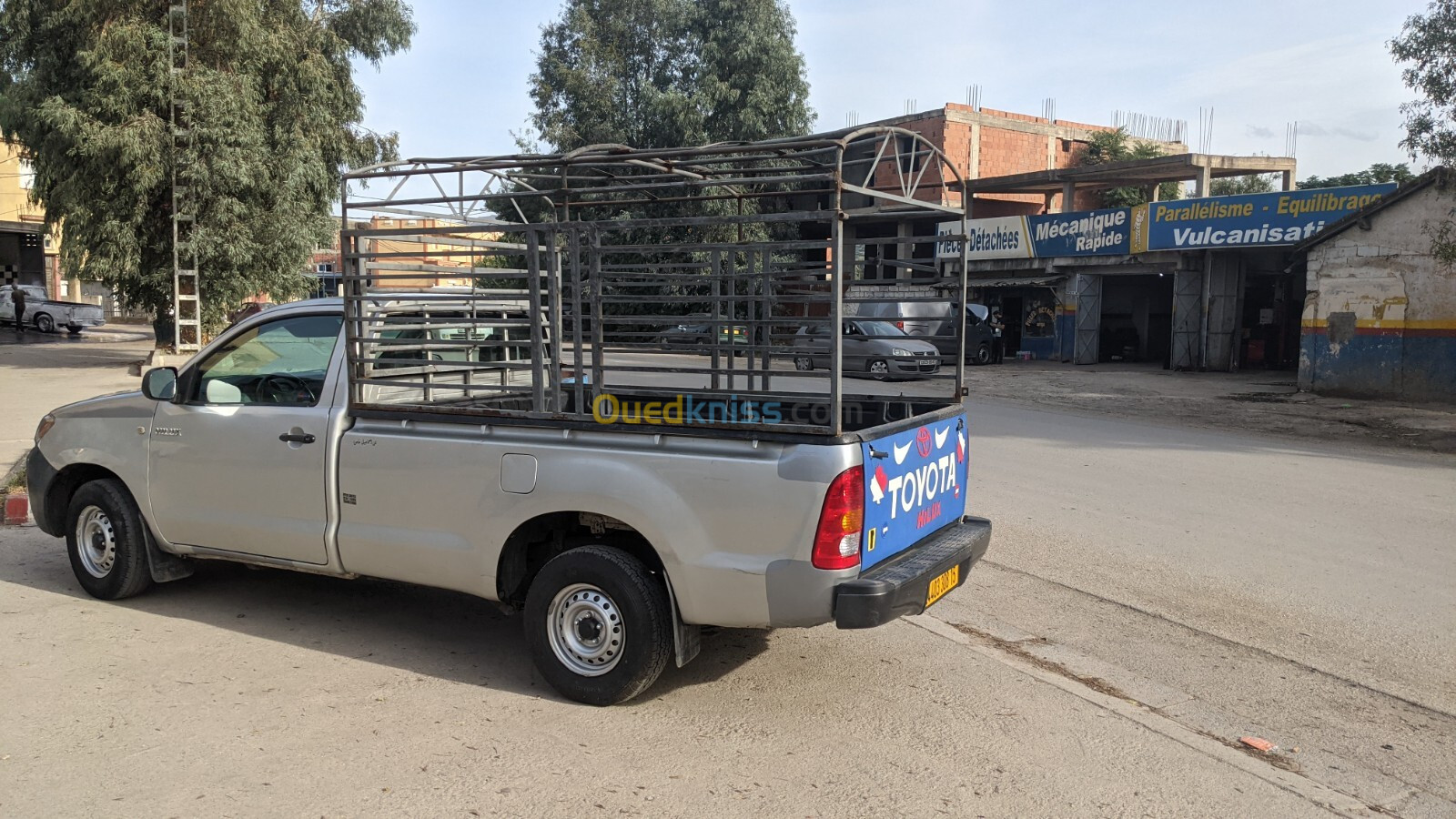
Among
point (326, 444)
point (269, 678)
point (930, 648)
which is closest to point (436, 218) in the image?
point (326, 444)

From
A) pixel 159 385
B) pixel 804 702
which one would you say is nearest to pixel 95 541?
pixel 159 385

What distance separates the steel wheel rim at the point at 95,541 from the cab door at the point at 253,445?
1.53ft

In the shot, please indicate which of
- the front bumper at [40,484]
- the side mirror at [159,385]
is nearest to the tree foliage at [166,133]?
the front bumper at [40,484]

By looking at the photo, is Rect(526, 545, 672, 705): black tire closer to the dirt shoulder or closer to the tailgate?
the tailgate

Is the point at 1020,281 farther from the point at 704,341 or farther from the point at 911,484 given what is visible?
the point at 911,484

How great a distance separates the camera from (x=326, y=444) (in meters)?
5.19

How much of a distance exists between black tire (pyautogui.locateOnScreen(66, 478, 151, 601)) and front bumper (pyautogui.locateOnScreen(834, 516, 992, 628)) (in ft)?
13.6

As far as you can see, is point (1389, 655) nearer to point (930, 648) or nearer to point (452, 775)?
point (930, 648)

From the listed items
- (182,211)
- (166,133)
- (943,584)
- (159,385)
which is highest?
(166,133)

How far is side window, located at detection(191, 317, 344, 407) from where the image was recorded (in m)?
5.51

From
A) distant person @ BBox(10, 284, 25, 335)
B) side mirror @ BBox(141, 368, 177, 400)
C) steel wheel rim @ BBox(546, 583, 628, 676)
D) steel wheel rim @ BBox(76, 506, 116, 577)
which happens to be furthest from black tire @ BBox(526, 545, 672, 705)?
distant person @ BBox(10, 284, 25, 335)

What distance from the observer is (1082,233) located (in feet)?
92.4

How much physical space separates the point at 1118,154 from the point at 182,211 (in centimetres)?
3539

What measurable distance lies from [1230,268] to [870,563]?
81.7ft
